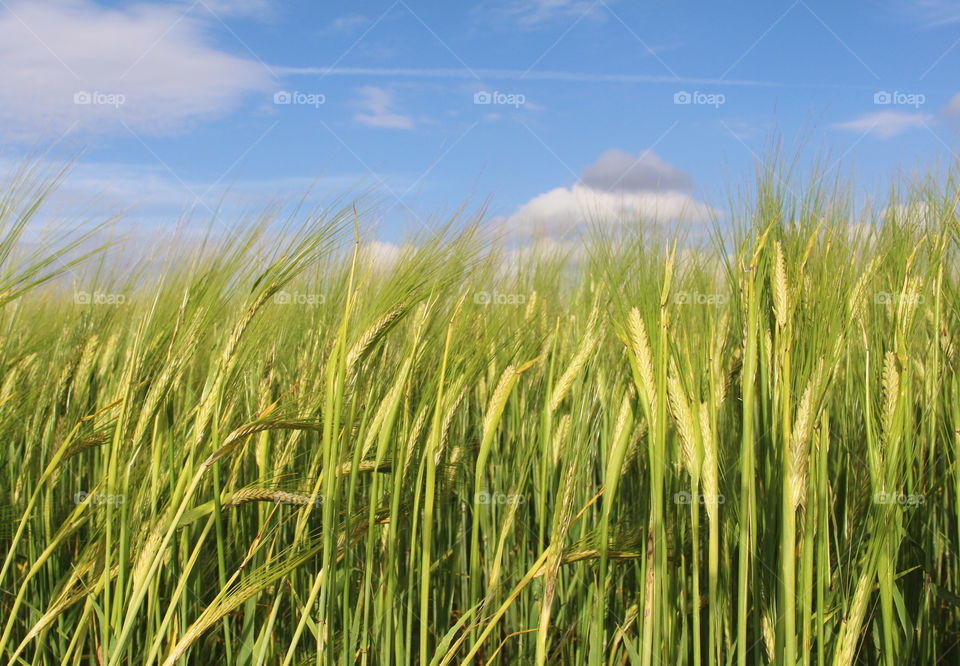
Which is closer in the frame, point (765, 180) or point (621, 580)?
point (765, 180)

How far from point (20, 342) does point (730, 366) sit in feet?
6.69

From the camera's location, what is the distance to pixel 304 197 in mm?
1713

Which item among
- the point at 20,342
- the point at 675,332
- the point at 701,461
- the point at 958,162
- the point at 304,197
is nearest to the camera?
the point at 701,461

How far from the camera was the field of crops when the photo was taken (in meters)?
1.44

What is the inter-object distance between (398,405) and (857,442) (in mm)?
1242

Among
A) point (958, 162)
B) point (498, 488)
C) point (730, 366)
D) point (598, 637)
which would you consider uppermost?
point (958, 162)

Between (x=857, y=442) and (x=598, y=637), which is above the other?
(x=857, y=442)

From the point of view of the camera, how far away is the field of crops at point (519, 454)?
1.44 m

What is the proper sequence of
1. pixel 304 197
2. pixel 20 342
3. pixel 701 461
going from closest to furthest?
1. pixel 701 461
2. pixel 304 197
3. pixel 20 342

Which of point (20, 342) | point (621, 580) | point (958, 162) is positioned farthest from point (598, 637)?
point (20, 342)

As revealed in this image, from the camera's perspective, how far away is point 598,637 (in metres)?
1.57

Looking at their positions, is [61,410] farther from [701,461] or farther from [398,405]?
[701,461]

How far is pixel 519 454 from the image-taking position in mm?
2049

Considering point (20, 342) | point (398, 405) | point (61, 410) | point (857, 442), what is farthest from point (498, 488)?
point (20, 342)
